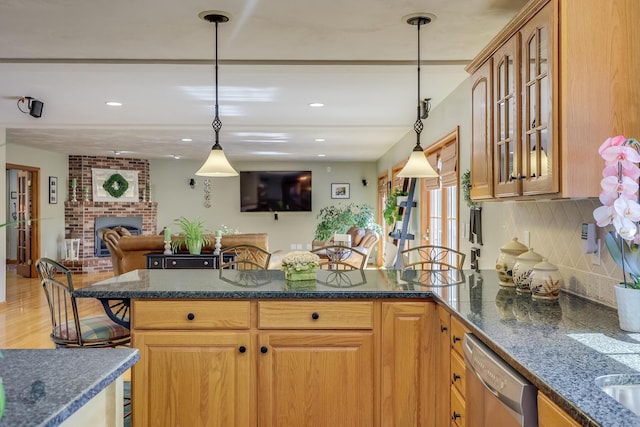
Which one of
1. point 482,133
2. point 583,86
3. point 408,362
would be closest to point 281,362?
point 408,362

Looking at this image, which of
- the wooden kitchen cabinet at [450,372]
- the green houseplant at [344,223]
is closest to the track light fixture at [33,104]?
the wooden kitchen cabinet at [450,372]

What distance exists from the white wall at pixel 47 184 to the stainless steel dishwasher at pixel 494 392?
8381 mm

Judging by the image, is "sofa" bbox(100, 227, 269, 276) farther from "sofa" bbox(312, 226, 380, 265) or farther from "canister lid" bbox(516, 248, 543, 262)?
"canister lid" bbox(516, 248, 543, 262)

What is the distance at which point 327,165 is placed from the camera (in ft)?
37.0

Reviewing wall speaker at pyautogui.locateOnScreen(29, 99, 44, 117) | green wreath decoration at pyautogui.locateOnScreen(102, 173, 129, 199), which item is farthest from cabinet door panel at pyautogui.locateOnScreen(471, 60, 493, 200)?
green wreath decoration at pyautogui.locateOnScreen(102, 173, 129, 199)

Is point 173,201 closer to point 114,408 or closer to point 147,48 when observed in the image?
point 147,48

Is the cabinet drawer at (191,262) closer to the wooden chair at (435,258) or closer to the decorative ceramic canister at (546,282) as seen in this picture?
the wooden chair at (435,258)

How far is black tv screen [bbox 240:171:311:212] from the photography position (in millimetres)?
11039

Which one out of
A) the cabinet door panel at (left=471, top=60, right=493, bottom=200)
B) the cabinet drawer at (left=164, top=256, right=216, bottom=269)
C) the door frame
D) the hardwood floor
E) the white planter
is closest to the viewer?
the white planter

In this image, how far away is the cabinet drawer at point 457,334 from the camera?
202cm

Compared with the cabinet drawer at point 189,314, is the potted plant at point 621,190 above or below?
above

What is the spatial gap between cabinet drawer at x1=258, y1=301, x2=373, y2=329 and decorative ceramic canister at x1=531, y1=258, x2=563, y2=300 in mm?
730

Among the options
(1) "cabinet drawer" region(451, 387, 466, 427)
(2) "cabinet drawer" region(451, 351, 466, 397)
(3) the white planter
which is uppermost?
(3) the white planter

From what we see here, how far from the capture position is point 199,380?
2395mm
